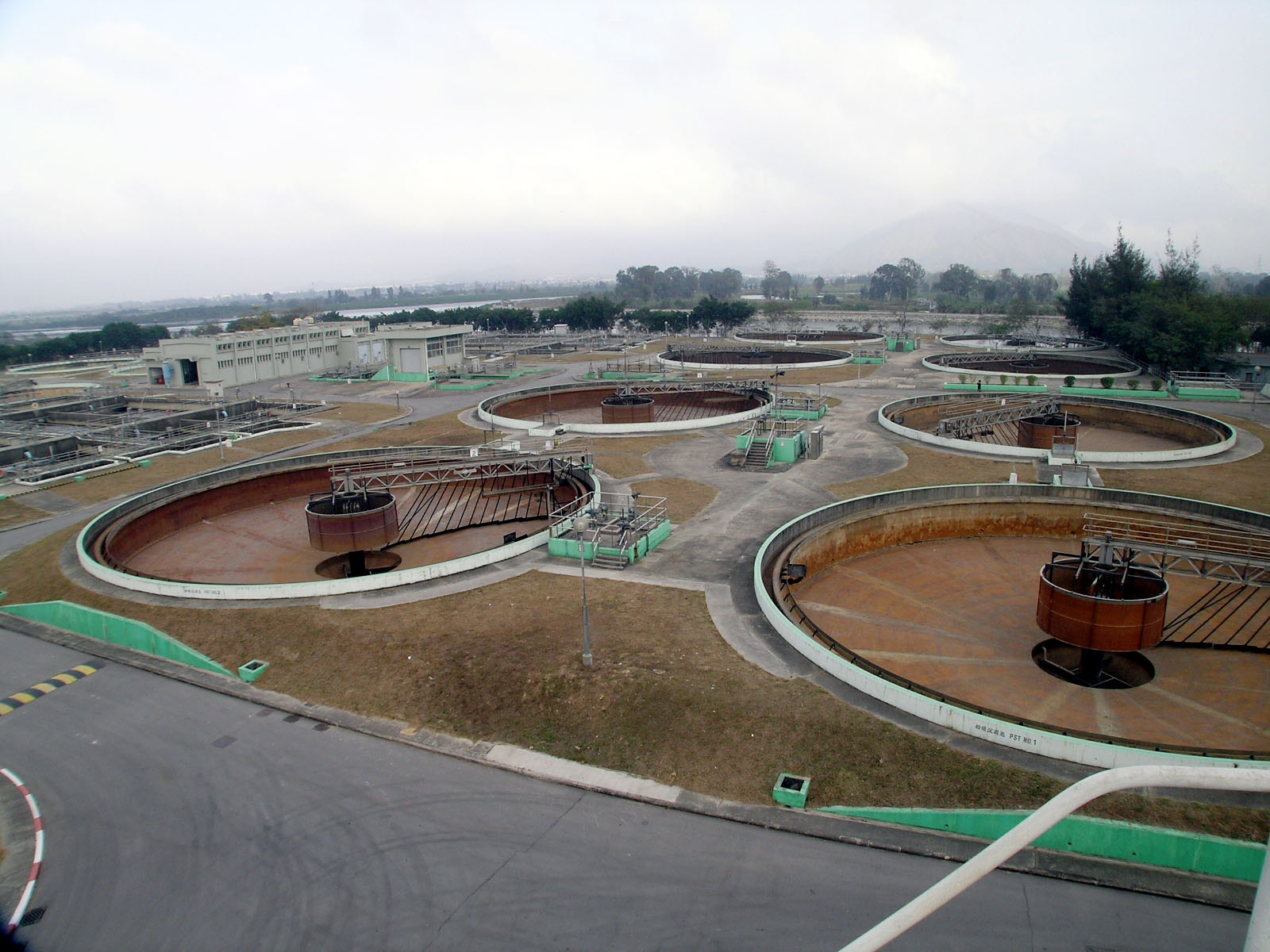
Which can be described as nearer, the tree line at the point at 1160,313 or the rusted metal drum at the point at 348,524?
the rusted metal drum at the point at 348,524

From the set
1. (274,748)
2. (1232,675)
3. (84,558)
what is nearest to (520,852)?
(274,748)

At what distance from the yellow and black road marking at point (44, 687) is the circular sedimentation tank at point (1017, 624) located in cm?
1962

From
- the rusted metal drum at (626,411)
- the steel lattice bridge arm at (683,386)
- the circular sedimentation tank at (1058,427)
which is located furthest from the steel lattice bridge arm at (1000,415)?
the rusted metal drum at (626,411)

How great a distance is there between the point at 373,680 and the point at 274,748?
3052mm

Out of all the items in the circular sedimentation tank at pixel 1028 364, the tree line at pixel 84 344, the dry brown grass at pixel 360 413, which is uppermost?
the tree line at pixel 84 344

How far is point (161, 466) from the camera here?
151ft

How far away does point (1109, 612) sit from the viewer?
20547mm

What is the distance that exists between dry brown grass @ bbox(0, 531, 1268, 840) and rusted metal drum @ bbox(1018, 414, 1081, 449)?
33.1 metres

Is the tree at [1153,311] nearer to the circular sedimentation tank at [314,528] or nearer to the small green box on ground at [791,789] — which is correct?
the circular sedimentation tank at [314,528]

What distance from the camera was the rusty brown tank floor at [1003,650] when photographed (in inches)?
781

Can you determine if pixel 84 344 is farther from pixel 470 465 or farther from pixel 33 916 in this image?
pixel 33 916

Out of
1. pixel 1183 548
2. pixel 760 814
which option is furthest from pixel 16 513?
pixel 1183 548

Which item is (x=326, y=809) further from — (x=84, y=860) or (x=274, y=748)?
(x=84, y=860)

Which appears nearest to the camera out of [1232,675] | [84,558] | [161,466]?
[1232,675]
